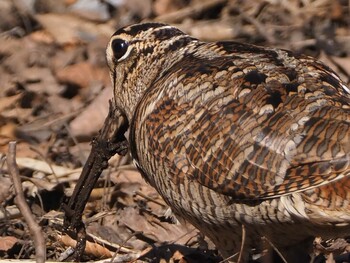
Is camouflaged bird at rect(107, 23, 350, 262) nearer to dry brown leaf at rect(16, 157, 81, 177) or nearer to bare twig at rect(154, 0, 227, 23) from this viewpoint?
dry brown leaf at rect(16, 157, 81, 177)

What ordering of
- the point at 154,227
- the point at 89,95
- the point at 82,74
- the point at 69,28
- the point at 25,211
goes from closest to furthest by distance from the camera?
the point at 25,211 < the point at 154,227 < the point at 89,95 < the point at 82,74 < the point at 69,28

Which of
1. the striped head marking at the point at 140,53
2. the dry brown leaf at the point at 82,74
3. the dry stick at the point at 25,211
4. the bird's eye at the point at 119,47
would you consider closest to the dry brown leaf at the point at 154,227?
the striped head marking at the point at 140,53

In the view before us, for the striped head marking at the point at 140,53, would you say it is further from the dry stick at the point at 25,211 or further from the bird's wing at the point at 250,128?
the dry stick at the point at 25,211

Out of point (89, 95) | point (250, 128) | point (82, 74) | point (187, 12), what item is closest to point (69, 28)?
point (82, 74)

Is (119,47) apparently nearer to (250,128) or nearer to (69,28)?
(250,128)

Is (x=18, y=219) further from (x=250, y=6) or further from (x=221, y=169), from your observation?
(x=250, y=6)

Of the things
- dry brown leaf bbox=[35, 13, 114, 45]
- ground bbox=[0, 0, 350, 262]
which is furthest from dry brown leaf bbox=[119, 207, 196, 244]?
dry brown leaf bbox=[35, 13, 114, 45]

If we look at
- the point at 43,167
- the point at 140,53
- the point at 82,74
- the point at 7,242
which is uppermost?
the point at 140,53
